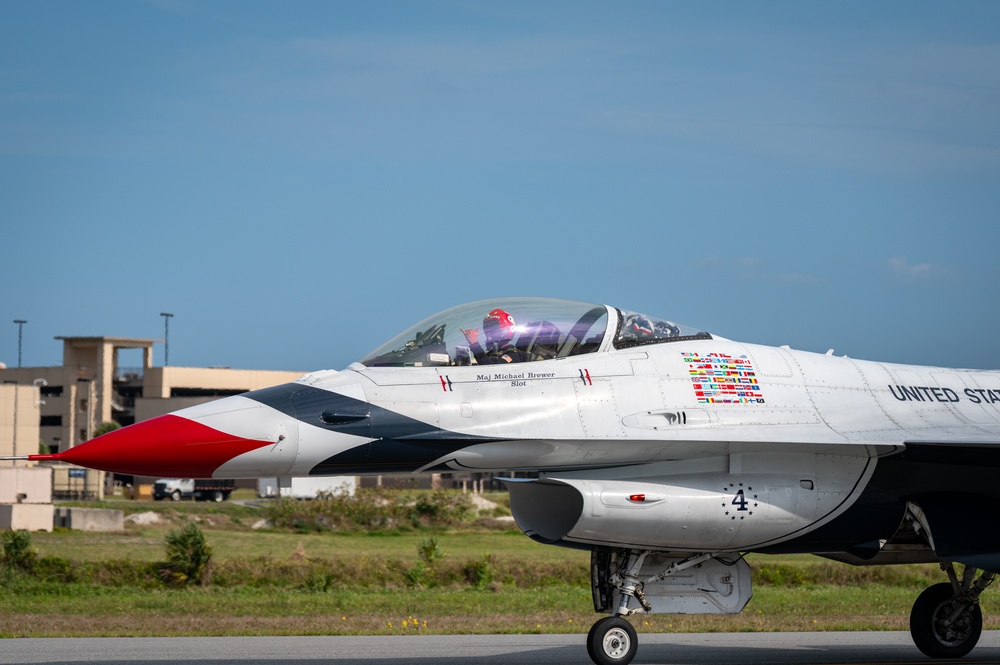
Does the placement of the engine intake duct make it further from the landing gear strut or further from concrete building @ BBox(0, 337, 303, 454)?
concrete building @ BBox(0, 337, 303, 454)

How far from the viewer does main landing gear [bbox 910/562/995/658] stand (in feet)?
38.7

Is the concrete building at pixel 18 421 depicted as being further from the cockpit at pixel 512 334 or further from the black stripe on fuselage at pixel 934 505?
the black stripe on fuselage at pixel 934 505

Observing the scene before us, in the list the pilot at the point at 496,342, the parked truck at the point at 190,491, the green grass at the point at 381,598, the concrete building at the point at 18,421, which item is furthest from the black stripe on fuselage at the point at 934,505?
the parked truck at the point at 190,491

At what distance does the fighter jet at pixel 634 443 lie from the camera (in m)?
9.20

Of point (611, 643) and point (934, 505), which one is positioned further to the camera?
point (934, 505)

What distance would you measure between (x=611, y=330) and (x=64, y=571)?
13522 mm

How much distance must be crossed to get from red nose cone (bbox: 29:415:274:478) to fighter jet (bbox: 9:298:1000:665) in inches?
0.6

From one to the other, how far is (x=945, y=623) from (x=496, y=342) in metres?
5.60

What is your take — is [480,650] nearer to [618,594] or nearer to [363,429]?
[618,594]

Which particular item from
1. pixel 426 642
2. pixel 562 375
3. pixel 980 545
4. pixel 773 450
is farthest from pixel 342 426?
pixel 980 545

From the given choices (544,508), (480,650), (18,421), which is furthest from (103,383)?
(544,508)

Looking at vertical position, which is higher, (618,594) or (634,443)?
(634,443)

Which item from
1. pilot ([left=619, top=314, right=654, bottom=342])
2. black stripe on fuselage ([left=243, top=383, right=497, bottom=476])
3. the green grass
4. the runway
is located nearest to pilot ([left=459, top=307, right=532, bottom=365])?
black stripe on fuselage ([left=243, top=383, right=497, bottom=476])

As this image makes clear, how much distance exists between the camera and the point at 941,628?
38.8 ft
